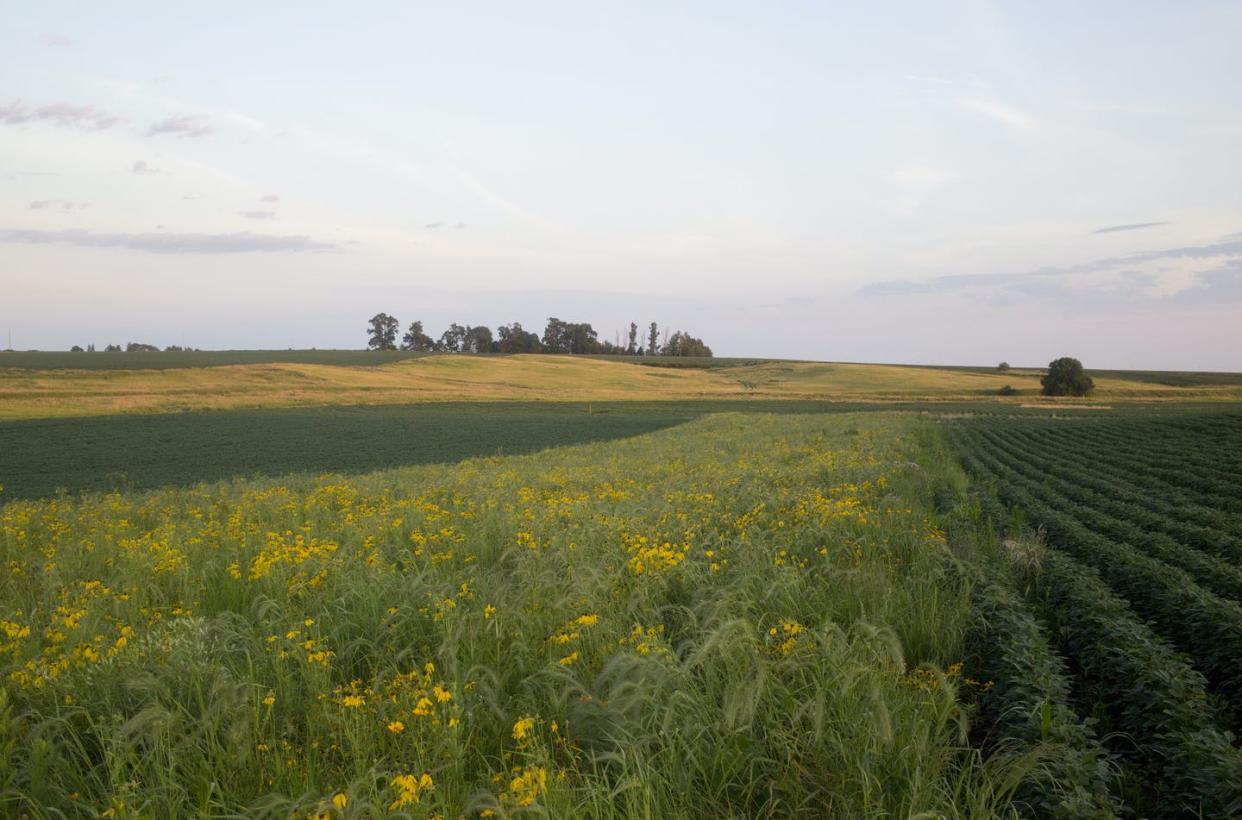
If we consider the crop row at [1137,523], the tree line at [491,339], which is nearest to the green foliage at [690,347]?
the tree line at [491,339]

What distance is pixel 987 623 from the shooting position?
19.4ft

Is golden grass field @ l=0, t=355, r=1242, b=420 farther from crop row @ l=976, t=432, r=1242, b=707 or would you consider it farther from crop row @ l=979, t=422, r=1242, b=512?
crop row @ l=976, t=432, r=1242, b=707

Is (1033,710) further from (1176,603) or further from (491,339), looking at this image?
(491,339)

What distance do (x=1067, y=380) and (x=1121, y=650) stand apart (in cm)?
9650

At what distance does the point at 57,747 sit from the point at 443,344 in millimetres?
155672

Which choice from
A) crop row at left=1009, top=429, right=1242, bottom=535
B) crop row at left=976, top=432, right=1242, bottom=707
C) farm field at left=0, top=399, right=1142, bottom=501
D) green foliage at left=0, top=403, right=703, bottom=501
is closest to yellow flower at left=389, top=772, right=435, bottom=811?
crop row at left=976, top=432, right=1242, bottom=707

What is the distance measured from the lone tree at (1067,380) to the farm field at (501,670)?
9208 centimetres

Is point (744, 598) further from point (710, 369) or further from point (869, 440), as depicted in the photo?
point (710, 369)

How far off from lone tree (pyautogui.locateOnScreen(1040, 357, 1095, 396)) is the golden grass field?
6.86 ft

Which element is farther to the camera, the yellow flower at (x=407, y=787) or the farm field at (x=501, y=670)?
the farm field at (x=501, y=670)

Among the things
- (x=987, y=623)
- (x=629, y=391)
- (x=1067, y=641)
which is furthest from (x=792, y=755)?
(x=629, y=391)

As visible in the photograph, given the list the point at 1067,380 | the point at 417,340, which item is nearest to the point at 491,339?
the point at 417,340

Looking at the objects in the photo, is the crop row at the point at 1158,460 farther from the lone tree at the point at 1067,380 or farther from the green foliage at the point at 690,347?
the green foliage at the point at 690,347

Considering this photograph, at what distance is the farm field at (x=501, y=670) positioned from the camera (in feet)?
11.8
